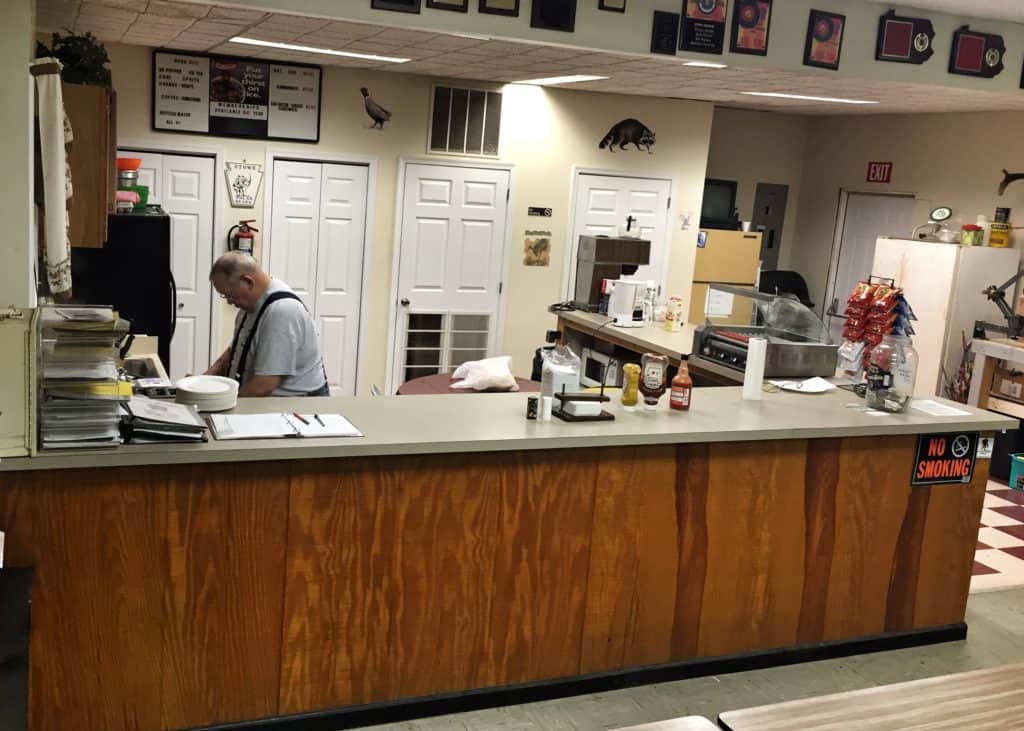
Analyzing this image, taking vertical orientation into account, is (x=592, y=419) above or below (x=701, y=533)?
above

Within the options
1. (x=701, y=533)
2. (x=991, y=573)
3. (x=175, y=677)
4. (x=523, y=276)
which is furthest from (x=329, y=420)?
(x=523, y=276)

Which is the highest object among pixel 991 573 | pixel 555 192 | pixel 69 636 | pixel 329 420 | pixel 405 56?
pixel 405 56

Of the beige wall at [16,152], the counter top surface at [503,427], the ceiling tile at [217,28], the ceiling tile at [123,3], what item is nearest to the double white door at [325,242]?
the ceiling tile at [217,28]

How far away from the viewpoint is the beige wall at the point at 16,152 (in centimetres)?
311

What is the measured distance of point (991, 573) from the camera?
5.22m

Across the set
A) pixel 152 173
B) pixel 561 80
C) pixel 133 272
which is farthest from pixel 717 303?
pixel 152 173

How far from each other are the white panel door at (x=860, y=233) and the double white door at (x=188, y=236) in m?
6.02

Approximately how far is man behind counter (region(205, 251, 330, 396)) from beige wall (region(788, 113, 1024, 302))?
625 centimetres

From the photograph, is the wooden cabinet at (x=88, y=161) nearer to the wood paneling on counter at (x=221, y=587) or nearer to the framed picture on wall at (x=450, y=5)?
the wood paneling on counter at (x=221, y=587)

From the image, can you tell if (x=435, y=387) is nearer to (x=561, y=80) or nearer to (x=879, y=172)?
(x=561, y=80)

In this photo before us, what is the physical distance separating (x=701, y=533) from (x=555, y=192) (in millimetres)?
5159

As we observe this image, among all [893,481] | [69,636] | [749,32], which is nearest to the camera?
[69,636]

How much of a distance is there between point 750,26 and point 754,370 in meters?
1.99

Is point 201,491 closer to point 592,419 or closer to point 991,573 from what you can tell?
point 592,419
